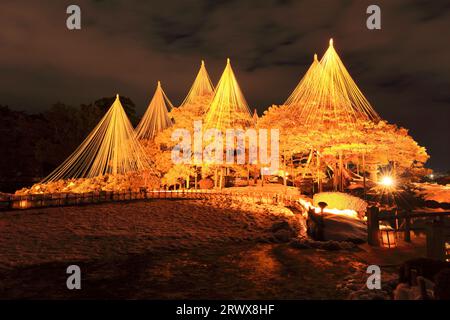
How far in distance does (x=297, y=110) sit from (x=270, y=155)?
5.07 meters

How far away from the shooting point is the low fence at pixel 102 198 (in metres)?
18.7

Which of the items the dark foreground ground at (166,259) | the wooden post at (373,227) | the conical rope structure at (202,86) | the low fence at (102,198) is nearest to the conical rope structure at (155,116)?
the conical rope structure at (202,86)

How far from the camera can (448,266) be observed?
7223mm

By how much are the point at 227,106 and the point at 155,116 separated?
874 cm

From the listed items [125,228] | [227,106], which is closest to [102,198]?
[125,228]

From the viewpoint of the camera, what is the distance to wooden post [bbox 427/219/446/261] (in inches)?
395

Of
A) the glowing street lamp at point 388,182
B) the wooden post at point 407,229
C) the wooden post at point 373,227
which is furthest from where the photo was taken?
the glowing street lamp at point 388,182

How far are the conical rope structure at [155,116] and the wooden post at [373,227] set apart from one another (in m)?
24.2

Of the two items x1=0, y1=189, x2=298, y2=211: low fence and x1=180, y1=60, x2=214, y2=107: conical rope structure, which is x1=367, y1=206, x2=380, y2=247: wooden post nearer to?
x1=0, y1=189, x2=298, y2=211: low fence

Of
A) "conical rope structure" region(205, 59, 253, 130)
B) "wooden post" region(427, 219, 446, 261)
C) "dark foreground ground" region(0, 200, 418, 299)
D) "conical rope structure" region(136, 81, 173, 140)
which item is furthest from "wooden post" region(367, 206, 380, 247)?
"conical rope structure" region(136, 81, 173, 140)

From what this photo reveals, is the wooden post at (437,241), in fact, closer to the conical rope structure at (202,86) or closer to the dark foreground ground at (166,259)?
the dark foreground ground at (166,259)

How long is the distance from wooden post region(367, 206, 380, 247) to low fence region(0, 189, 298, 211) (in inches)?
345

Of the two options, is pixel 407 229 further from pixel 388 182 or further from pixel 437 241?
pixel 388 182

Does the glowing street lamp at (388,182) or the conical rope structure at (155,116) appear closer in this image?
the glowing street lamp at (388,182)
